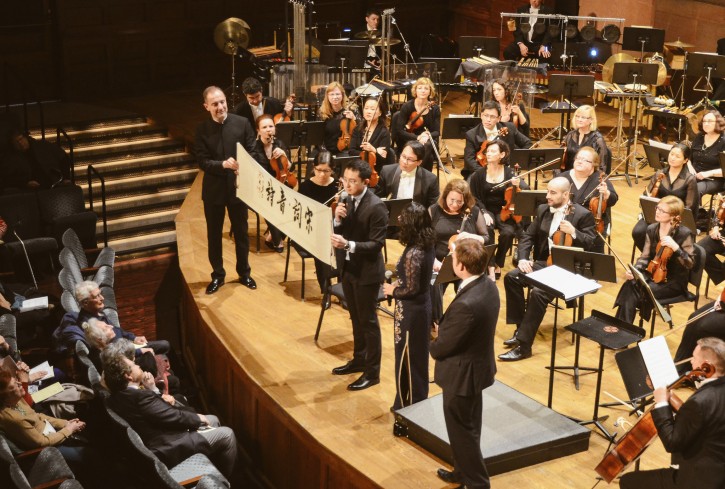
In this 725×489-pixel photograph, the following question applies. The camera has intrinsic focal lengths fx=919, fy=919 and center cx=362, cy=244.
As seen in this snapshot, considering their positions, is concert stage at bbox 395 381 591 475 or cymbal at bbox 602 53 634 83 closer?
concert stage at bbox 395 381 591 475

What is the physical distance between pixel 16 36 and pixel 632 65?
7.36m

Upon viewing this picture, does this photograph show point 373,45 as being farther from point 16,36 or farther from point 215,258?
point 215,258

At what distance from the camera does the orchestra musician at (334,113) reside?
27.9ft

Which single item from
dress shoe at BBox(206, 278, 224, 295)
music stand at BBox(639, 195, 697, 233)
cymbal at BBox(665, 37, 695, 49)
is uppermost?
cymbal at BBox(665, 37, 695, 49)

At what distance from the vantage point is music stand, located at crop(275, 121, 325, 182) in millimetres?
8281

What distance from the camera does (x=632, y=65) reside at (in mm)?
9852

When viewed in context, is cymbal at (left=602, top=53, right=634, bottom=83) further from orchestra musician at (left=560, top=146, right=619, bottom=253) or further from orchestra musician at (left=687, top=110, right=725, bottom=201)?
orchestra musician at (left=560, top=146, right=619, bottom=253)

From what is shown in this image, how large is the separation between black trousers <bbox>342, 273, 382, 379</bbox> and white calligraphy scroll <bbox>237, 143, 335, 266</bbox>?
8.4 inches

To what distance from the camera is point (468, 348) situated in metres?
4.51

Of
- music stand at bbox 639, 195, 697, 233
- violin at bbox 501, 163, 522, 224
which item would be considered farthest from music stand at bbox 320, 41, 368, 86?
music stand at bbox 639, 195, 697, 233

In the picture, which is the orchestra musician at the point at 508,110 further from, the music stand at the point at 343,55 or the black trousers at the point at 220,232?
the black trousers at the point at 220,232

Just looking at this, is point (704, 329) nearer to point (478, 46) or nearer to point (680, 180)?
point (680, 180)

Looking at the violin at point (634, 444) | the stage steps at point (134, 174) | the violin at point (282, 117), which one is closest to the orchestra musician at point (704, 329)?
the violin at point (634, 444)

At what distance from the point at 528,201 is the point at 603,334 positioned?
68.0 inches
